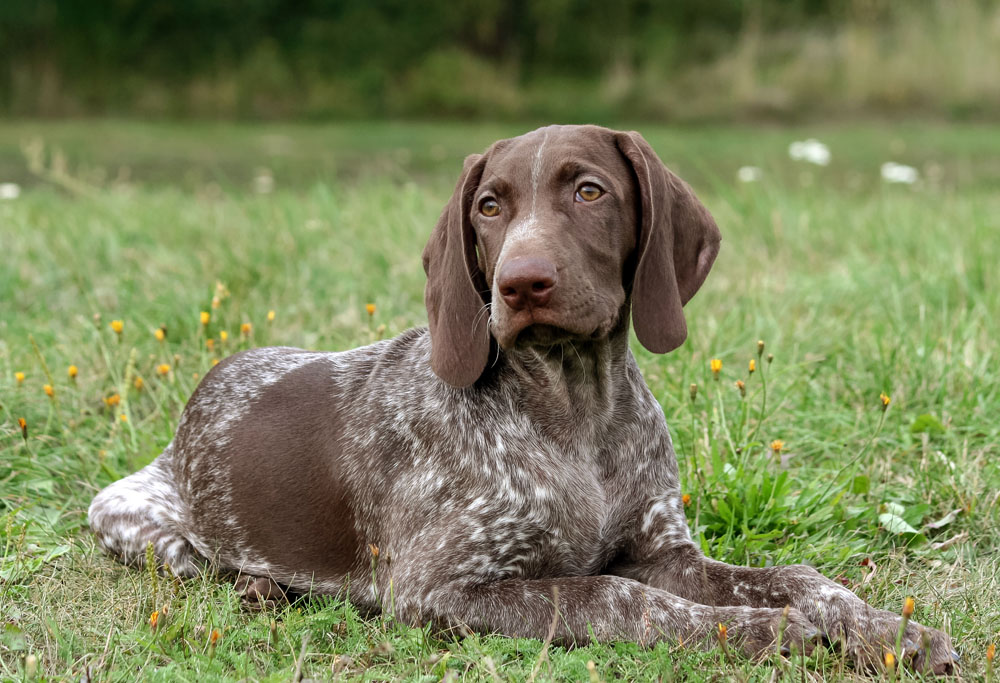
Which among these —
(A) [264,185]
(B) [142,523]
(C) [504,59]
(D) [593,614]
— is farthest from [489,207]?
(C) [504,59]

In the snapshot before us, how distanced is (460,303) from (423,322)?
2007mm

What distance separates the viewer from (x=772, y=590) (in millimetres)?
3299

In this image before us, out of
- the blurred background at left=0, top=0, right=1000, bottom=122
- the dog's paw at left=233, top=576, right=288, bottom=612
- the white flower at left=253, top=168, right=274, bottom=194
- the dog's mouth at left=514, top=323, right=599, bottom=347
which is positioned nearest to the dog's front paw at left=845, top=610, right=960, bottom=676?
the dog's mouth at left=514, top=323, right=599, bottom=347

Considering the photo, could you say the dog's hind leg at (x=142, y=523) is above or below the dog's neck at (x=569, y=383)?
below

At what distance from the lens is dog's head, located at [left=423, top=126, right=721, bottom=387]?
3.23 metres

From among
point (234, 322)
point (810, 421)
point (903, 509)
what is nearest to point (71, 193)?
point (234, 322)

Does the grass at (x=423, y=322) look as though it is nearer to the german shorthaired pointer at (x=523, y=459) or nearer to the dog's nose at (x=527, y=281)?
the german shorthaired pointer at (x=523, y=459)

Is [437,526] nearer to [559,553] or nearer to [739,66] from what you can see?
[559,553]

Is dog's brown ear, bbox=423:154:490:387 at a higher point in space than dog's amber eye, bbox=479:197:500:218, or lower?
lower

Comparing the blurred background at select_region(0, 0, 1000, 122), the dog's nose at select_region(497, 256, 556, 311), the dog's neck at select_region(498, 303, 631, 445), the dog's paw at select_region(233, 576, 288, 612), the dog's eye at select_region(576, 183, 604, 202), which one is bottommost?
the blurred background at select_region(0, 0, 1000, 122)

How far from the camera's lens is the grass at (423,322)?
3205 mm

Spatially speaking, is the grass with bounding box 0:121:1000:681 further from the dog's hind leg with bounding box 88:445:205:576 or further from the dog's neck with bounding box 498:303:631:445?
the dog's neck with bounding box 498:303:631:445

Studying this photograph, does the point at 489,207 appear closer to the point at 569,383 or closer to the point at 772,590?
the point at 569,383

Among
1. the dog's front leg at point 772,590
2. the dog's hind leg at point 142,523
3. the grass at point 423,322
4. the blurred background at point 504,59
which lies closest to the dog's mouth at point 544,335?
the dog's front leg at point 772,590
